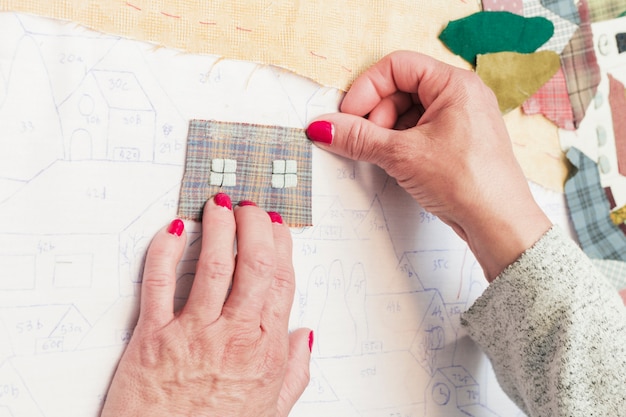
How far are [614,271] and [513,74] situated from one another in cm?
42

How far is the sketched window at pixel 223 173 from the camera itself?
0.83 m

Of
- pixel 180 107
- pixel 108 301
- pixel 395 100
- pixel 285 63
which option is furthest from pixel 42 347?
pixel 395 100

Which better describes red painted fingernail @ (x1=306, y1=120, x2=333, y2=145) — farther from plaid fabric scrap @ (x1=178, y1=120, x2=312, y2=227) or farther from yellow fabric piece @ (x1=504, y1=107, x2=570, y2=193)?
yellow fabric piece @ (x1=504, y1=107, x2=570, y2=193)

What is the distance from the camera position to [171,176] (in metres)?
0.81

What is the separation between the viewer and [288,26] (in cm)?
87

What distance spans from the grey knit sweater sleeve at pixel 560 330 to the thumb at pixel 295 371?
0.96 feet

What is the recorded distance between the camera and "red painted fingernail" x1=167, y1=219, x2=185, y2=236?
0.79 m

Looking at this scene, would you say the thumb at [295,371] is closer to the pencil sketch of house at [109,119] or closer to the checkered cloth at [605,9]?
the pencil sketch of house at [109,119]

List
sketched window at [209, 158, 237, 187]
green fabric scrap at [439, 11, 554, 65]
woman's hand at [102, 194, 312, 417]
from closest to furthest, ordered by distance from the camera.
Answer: woman's hand at [102, 194, 312, 417], sketched window at [209, 158, 237, 187], green fabric scrap at [439, 11, 554, 65]

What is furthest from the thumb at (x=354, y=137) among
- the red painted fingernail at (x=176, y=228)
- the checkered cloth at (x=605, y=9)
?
the checkered cloth at (x=605, y=9)

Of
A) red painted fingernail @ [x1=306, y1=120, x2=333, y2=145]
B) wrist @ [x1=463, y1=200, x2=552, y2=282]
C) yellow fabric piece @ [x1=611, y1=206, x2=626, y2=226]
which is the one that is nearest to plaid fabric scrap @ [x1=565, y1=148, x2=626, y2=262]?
yellow fabric piece @ [x1=611, y1=206, x2=626, y2=226]

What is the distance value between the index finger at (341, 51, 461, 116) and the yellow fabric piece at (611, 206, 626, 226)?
18.2 inches

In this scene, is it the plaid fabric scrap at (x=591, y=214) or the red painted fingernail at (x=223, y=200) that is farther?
the plaid fabric scrap at (x=591, y=214)

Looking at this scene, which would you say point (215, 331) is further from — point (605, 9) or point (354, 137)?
point (605, 9)
